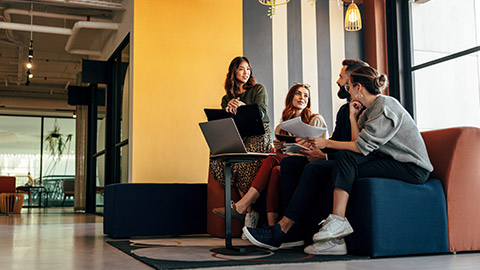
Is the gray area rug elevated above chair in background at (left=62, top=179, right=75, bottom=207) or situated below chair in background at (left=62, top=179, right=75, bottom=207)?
below

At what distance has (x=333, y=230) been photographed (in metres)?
2.76

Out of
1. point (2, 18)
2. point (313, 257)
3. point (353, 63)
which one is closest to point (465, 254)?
point (313, 257)

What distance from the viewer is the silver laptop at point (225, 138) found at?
2730 mm

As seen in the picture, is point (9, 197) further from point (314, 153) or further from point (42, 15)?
point (314, 153)

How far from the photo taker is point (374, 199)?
280 centimetres

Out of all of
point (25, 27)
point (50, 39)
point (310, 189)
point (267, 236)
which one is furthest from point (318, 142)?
point (50, 39)

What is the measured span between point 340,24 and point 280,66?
1.07 meters

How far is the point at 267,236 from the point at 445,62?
4162 millimetres

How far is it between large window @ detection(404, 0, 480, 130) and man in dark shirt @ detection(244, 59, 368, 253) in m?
2.97

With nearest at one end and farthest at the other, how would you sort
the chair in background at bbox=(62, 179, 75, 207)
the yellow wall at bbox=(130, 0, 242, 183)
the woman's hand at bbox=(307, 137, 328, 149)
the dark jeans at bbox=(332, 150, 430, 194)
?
the dark jeans at bbox=(332, 150, 430, 194) < the woman's hand at bbox=(307, 137, 328, 149) < the yellow wall at bbox=(130, 0, 242, 183) < the chair in background at bbox=(62, 179, 75, 207)

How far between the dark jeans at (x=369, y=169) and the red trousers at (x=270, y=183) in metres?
0.69

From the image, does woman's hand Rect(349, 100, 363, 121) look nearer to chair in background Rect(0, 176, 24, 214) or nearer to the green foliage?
chair in background Rect(0, 176, 24, 214)

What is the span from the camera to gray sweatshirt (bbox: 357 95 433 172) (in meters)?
2.85

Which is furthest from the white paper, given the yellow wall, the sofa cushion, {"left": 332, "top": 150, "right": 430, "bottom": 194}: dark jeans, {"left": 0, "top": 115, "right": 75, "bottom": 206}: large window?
{"left": 0, "top": 115, "right": 75, "bottom": 206}: large window
